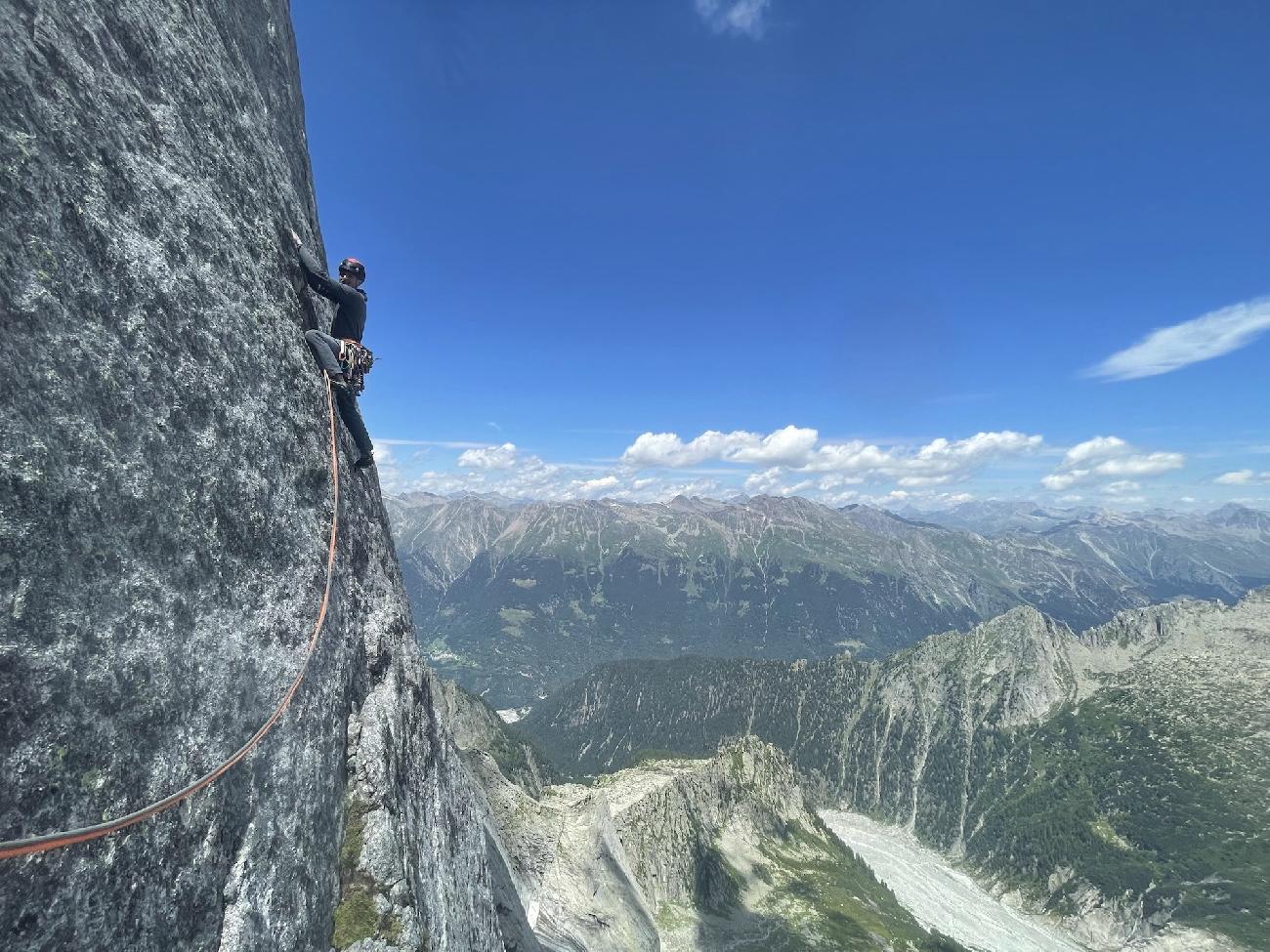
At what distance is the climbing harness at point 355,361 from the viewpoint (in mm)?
15305

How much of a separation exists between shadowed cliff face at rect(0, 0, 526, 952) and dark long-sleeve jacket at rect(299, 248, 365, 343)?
2.76ft

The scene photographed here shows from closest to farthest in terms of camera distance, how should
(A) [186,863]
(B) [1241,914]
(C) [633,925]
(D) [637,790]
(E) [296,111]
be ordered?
(A) [186,863], (E) [296,111], (C) [633,925], (D) [637,790], (B) [1241,914]

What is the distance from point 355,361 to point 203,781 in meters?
10.5

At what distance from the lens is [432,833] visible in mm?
15812

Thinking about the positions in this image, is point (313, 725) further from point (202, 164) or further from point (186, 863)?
point (202, 164)

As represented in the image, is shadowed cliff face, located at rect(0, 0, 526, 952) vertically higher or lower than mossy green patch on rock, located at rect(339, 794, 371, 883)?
higher

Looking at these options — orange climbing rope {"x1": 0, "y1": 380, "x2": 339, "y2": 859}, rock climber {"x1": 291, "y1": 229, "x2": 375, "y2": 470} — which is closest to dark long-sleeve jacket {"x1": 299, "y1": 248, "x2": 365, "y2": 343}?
rock climber {"x1": 291, "y1": 229, "x2": 375, "y2": 470}

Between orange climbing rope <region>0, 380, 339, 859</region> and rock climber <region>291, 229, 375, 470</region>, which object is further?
rock climber <region>291, 229, 375, 470</region>

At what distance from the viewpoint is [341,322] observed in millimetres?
15875

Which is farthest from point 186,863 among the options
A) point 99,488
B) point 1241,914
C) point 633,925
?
point 1241,914

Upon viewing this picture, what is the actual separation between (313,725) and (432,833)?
5974mm

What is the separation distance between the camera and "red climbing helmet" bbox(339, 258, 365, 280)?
51.0 feet

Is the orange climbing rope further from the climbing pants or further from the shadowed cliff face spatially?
the climbing pants

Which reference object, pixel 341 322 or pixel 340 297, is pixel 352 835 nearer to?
pixel 341 322
